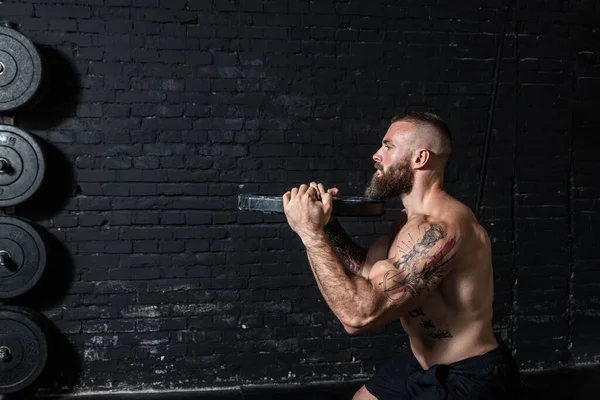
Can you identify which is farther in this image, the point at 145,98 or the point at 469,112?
the point at 469,112

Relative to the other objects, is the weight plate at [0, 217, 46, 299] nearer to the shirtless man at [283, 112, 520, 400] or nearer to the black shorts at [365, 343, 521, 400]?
the shirtless man at [283, 112, 520, 400]

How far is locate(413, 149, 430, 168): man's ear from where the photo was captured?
2475mm

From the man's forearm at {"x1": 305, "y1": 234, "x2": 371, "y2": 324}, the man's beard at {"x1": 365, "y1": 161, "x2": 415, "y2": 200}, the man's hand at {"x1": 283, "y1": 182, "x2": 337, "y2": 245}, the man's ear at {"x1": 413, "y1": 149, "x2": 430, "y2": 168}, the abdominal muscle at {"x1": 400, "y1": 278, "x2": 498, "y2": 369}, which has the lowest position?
the abdominal muscle at {"x1": 400, "y1": 278, "x2": 498, "y2": 369}

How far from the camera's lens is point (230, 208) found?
385 centimetres

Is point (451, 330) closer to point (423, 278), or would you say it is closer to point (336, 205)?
point (423, 278)

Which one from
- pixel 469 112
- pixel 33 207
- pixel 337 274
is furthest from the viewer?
pixel 469 112

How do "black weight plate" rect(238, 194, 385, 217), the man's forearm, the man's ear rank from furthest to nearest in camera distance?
the man's ear → "black weight plate" rect(238, 194, 385, 217) → the man's forearm

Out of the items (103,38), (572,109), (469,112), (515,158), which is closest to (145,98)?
(103,38)

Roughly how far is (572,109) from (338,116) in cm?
141

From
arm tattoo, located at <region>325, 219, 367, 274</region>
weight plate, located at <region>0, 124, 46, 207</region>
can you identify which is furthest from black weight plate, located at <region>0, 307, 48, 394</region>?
arm tattoo, located at <region>325, 219, 367, 274</region>

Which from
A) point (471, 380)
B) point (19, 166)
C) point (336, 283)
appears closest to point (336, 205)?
point (336, 283)

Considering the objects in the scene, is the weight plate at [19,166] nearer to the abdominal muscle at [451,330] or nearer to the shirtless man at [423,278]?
the shirtless man at [423,278]

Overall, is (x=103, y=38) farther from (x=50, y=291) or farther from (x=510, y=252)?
(x=510, y=252)

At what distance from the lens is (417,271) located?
2.27 m
